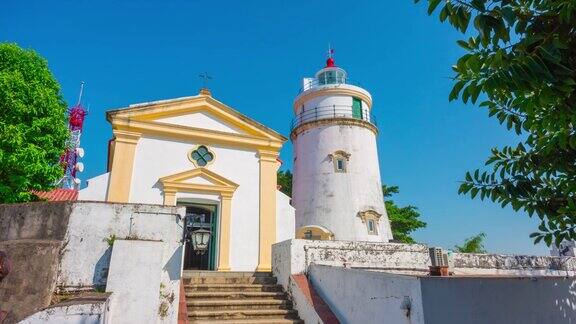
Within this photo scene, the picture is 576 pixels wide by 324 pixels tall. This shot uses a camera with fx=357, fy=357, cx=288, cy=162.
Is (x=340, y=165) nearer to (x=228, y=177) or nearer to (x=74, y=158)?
(x=228, y=177)

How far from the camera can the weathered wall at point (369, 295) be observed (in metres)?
5.73

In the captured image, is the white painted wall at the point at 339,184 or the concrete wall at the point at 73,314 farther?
the white painted wall at the point at 339,184

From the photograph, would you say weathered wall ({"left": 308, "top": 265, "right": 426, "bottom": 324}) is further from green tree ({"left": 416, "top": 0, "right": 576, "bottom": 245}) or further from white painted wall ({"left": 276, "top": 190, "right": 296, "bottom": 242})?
white painted wall ({"left": 276, "top": 190, "right": 296, "bottom": 242})

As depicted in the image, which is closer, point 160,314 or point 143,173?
point 160,314

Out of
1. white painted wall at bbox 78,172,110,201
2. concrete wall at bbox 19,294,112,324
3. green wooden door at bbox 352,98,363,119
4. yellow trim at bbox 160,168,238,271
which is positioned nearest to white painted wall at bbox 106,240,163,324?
concrete wall at bbox 19,294,112,324

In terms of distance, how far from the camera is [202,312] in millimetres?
7746

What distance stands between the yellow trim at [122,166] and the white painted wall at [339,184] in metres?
10.3

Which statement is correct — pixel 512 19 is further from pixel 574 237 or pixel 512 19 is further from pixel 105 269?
pixel 105 269

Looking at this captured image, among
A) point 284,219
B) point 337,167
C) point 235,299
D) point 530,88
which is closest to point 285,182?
point 337,167

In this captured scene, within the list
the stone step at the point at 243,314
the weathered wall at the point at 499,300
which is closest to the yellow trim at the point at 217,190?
the stone step at the point at 243,314

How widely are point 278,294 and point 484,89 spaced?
7427 millimetres

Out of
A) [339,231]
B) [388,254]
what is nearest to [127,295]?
[388,254]

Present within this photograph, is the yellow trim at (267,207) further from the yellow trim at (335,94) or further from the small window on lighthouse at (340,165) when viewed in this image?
the yellow trim at (335,94)

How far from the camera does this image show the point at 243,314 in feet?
26.1
